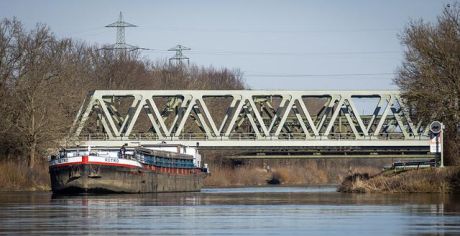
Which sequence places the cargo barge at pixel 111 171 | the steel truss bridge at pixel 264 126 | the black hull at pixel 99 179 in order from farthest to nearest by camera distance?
the steel truss bridge at pixel 264 126 < the cargo barge at pixel 111 171 < the black hull at pixel 99 179

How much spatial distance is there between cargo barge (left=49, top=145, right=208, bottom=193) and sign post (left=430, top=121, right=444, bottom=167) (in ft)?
68.2

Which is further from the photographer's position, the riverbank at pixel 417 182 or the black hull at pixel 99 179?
the black hull at pixel 99 179

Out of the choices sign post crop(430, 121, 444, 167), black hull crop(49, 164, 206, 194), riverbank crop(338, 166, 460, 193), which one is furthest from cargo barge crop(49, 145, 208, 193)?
sign post crop(430, 121, 444, 167)

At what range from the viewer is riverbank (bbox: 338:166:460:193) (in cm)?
6400

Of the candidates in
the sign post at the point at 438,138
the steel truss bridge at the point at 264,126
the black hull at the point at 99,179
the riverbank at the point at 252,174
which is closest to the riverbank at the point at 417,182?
the sign post at the point at 438,138

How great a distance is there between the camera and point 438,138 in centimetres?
6962

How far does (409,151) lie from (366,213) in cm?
7106

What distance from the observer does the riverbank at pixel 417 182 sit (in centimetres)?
6400

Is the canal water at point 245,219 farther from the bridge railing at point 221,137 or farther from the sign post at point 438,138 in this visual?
the bridge railing at point 221,137

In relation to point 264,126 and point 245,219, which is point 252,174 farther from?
point 245,219

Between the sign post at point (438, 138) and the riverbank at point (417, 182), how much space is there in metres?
2.01

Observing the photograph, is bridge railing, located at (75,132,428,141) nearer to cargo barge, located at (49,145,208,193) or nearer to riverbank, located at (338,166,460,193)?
cargo barge, located at (49,145,208,193)

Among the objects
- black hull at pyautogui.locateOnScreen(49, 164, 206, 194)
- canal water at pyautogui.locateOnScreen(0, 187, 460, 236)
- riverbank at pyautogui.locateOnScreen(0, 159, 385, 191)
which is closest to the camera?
canal water at pyautogui.locateOnScreen(0, 187, 460, 236)

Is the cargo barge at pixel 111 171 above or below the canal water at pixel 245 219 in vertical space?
above
